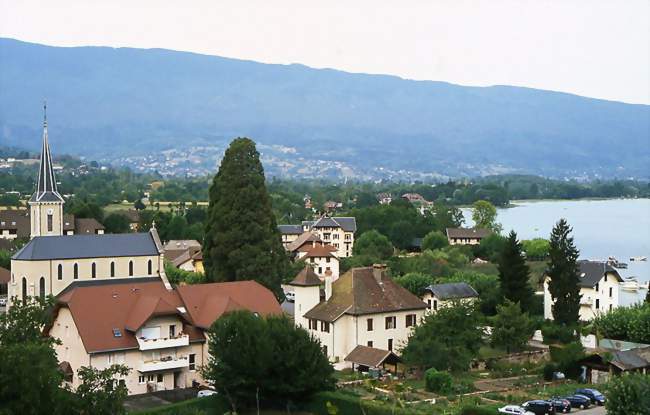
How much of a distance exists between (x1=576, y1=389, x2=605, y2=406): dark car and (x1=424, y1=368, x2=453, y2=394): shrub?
4.23 m

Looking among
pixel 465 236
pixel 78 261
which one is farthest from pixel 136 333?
pixel 465 236

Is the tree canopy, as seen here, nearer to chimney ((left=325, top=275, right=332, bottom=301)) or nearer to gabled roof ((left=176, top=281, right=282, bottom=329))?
gabled roof ((left=176, top=281, right=282, bottom=329))

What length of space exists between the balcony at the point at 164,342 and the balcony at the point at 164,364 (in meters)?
0.50

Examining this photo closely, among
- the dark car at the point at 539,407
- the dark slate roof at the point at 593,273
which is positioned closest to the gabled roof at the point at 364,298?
the dark car at the point at 539,407

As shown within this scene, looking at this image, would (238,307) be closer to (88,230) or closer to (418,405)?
(418,405)

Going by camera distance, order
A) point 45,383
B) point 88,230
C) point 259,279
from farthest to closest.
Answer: point 88,230 → point 259,279 → point 45,383

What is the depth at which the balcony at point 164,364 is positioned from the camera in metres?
33.8

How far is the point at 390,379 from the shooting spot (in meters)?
33.9

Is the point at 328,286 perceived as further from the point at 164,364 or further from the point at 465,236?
the point at 465,236

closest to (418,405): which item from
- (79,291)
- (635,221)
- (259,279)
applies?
(79,291)

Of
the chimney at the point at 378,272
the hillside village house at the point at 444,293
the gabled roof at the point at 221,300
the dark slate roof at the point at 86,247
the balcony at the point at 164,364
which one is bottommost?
the balcony at the point at 164,364

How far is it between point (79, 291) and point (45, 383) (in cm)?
1299

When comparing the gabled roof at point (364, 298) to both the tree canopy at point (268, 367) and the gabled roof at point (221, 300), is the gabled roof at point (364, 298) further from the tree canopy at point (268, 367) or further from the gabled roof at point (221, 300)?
the tree canopy at point (268, 367)

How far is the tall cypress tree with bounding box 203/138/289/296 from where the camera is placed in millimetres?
46656
